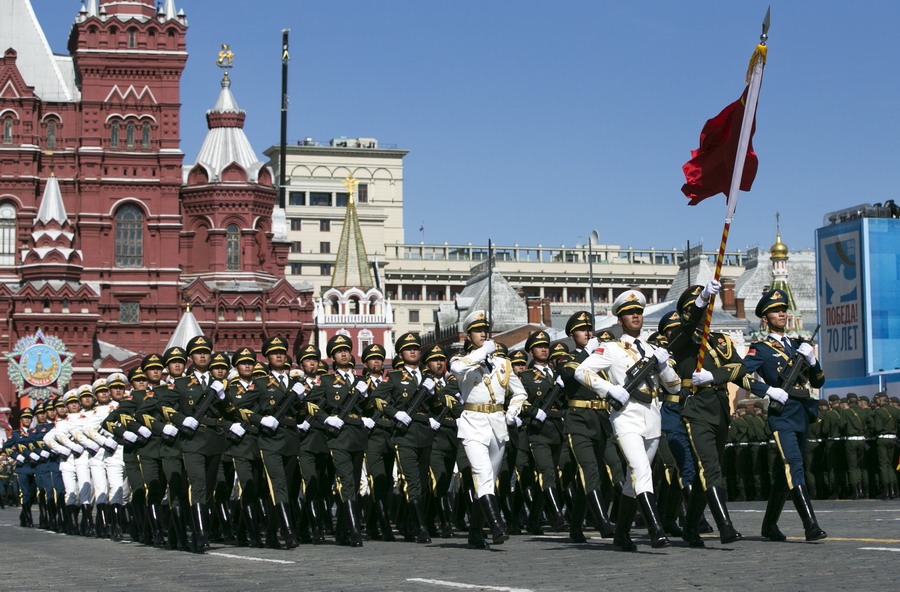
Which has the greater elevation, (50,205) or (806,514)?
(50,205)

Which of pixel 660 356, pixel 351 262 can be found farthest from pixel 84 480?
pixel 351 262

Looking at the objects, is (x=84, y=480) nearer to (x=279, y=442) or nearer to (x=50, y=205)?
(x=279, y=442)

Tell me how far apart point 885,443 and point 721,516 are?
Result: 479 inches

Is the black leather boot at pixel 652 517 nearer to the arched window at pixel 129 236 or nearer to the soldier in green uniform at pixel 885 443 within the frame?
the soldier in green uniform at pixel 885 443

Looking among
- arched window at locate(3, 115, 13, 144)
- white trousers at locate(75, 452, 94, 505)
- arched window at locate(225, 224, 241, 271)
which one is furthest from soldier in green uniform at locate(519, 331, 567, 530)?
Result: arched window at locate(3, 115, 13, 144)

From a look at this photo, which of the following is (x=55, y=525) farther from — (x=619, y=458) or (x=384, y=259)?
(x=384, y=259)

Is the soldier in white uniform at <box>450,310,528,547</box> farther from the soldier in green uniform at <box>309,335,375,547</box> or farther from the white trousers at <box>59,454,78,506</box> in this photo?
the white trousers at <box>59,454,78,506</box>

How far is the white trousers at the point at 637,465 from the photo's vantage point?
Answer: 1193cm

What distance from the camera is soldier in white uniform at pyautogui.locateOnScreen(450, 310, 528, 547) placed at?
13250 mm

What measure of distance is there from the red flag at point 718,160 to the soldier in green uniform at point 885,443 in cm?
1030

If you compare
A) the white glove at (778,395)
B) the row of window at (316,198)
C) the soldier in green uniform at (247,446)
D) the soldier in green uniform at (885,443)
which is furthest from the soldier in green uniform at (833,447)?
the row of window at (316,198)

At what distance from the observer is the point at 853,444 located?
76.3ft

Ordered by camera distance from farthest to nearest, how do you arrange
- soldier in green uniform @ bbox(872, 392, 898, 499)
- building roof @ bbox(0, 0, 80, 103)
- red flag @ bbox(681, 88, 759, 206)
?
building roof @ bbox(0, 0, 80, 103) → soldier in green uniform @ bbox(872, 392, 898, 499) → red flag @ bbox(681, 88, 759, 206)

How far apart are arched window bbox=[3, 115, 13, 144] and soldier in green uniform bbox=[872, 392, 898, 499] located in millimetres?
60806
